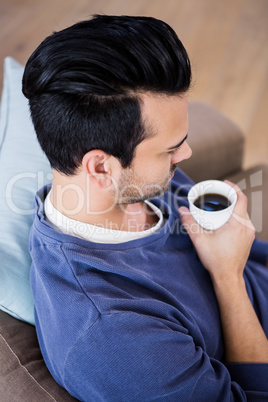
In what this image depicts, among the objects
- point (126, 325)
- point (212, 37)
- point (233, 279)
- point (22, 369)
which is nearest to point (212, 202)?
point (233, 279)

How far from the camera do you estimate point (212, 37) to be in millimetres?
3211

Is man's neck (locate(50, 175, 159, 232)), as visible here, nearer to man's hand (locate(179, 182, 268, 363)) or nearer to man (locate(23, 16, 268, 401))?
man (locate(23, 16, 268, 401))

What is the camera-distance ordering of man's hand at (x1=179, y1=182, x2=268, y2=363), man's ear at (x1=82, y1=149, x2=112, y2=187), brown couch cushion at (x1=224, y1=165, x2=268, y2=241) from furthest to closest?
brown couch cushion at (x1=224, y1=165, x2=268, y2=241)
man's hand at (x1=179, y1=182, x2=268, y2=363)
man's ear at (x1=82, y1=149, x2=112, y2=187)

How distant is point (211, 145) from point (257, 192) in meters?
0.23

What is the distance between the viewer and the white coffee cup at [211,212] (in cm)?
116

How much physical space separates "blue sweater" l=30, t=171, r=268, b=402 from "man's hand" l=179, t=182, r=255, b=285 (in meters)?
0.08

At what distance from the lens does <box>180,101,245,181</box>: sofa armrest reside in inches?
63.5

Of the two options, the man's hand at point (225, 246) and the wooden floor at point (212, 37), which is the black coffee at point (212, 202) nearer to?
the man's hand at point (225, 246)

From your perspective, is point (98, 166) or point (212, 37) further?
point (212, 37)

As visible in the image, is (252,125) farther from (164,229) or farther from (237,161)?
(164,229)

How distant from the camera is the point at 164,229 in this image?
118cm

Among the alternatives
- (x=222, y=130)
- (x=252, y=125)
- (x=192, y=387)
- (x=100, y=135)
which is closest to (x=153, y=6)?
(x=252, y=125)

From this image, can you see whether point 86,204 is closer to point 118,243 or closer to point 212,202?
point 118,243

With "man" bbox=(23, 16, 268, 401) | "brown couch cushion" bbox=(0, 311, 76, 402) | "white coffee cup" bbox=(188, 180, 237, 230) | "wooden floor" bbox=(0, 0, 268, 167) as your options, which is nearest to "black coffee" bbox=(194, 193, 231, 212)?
"white coffee cup" bbox=(188, 180, 237, 230)
